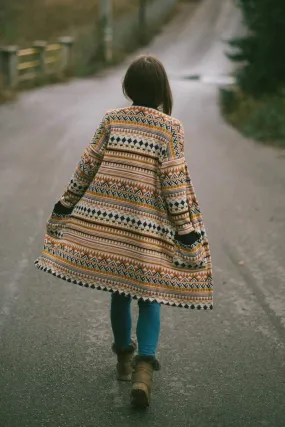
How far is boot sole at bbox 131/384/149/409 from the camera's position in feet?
12.2

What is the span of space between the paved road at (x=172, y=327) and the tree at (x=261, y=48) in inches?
214

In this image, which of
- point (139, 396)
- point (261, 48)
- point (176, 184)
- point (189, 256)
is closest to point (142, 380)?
point (139, 396)

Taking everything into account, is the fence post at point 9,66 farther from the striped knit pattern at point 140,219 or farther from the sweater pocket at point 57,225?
the striped knit pattern at point 140,219

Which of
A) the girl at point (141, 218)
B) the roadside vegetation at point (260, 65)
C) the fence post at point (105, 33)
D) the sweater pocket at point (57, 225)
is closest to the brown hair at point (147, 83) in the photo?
the girl at point (141, 218)

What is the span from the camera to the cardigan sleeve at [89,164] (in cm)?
381

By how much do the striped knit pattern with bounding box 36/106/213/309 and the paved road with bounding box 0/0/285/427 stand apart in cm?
57

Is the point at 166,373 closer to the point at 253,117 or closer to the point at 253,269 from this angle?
the point at 253,269

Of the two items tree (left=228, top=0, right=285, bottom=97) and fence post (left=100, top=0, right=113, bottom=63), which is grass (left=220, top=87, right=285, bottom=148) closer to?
tree (left=228, top=0, right=285, bottom=97)

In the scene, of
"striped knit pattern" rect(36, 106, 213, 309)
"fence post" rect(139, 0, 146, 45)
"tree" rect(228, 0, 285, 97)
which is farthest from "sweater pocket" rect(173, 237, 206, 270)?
"fence post" rect(139, 0, 146, 45)

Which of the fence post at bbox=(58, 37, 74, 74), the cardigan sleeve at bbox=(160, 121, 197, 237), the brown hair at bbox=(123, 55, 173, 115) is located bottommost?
the fence post at bbox=(58, 37, 74, 74)

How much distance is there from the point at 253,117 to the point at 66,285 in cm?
1050

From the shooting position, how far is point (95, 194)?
3.78m

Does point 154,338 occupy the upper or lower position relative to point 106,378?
upper

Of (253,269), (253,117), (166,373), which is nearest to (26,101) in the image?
(253,117)
